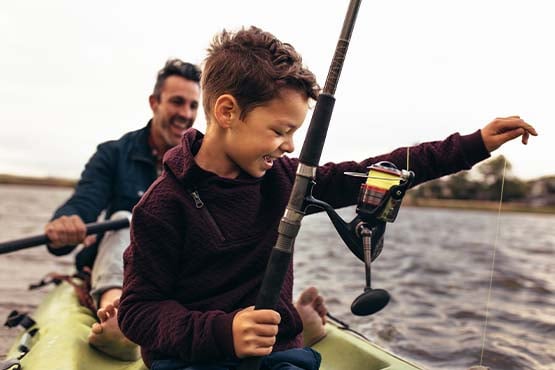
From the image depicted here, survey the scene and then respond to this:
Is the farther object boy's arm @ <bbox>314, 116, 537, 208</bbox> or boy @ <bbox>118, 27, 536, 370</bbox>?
boy's arm @ <bbox>314, 116, 537, 208</bbox>

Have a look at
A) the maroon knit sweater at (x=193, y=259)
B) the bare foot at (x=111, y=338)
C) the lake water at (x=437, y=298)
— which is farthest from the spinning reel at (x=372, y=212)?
the bare foot at (x=111, y=338)

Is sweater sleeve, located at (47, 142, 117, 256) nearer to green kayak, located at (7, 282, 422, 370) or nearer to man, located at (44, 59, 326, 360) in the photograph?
man, located at (44, 59, 326, 360)

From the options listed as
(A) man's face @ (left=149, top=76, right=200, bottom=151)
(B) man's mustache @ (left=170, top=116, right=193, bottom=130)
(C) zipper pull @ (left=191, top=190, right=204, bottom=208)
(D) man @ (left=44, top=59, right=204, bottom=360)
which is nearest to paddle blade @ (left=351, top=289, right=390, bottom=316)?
(C) zipper pull @ (left=191, top=190, right=204, bottom=208)

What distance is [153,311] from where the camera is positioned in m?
2.12

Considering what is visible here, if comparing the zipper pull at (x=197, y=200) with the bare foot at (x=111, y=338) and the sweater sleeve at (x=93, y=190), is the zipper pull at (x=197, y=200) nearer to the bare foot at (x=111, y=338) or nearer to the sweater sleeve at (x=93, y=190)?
the bare foot at (x=111, y=338)

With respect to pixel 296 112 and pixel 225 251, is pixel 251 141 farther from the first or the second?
pixel 225 251

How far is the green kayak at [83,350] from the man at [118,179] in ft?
1.01

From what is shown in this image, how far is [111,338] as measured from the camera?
3078mm

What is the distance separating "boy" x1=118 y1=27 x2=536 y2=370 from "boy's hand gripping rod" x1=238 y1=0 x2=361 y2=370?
5.2 inches

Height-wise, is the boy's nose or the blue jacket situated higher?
the boy's nose

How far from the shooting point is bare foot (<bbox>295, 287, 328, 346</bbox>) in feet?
11.8

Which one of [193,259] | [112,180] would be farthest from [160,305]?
[112,180]

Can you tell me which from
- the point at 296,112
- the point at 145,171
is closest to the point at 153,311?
the point at 296,112

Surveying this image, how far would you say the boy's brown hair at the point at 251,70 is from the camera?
2.15m
